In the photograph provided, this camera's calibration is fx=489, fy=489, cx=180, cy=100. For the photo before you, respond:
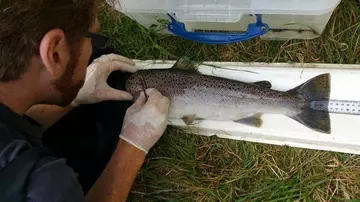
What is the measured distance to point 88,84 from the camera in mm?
2277

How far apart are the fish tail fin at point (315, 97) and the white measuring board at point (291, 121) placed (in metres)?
0.07

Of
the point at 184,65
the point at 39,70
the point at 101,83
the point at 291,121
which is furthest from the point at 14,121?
the point at 291,121

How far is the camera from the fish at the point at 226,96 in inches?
82.8

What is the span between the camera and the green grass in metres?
2.22

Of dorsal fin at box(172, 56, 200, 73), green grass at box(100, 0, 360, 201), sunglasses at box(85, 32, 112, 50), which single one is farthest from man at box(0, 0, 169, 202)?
green grass at box(100, 0, 360, 201)

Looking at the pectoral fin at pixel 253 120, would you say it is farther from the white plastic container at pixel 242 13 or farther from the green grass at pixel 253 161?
the white plastic container at pixel 242 13

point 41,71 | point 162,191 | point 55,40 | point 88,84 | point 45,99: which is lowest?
point 162,191

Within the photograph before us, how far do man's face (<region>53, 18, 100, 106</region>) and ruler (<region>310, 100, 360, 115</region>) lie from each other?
3.20ft

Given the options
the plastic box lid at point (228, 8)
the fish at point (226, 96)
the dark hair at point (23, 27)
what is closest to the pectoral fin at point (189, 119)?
the fish at point (226, 96)

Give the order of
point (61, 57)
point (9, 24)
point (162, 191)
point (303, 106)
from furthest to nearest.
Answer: point (162, 191), point (303, 106), point (61, 57), point (9, 24)

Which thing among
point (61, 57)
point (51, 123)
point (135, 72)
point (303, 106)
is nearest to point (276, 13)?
point (303, 106)

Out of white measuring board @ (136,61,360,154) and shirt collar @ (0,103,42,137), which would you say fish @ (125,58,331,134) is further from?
shirt collar @ (0,103,42,137)

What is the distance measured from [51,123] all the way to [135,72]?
1.56 ft

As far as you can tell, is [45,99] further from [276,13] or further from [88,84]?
[276,13]
